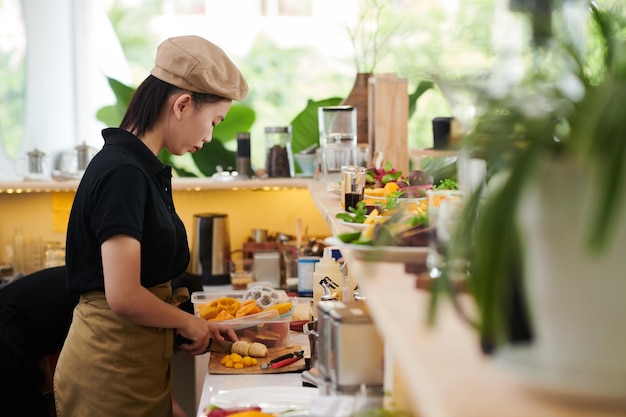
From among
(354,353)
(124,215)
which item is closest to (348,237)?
(354,353)

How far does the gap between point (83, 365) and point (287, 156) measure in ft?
7.91

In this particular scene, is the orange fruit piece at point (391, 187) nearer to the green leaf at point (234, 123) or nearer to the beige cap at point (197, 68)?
the beige cap at point (197, 68)

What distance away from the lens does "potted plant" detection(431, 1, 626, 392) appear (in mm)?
907

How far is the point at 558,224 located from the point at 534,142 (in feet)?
0.27

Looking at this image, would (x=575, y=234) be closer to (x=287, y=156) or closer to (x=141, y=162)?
(x=141, y=162)

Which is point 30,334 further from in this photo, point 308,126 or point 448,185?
point 308,126

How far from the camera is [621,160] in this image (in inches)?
33.4

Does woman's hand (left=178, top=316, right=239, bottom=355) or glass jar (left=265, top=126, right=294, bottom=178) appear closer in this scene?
woman's hand (left=178, top=316, right=239, bottom=355)

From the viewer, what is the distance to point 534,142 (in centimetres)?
93

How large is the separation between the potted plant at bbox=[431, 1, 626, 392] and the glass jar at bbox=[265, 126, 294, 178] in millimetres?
4329

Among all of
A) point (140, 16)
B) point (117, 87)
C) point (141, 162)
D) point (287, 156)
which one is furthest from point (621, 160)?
point (140, 16)

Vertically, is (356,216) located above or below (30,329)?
above

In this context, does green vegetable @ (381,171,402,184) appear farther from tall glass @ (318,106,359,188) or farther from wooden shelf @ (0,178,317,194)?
wooden shelf @ (0,178,317,194)

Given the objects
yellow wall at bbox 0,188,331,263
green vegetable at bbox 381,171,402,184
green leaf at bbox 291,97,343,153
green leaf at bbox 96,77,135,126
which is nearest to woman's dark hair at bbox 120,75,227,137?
green vegetable at bbox 381,171,402,184
